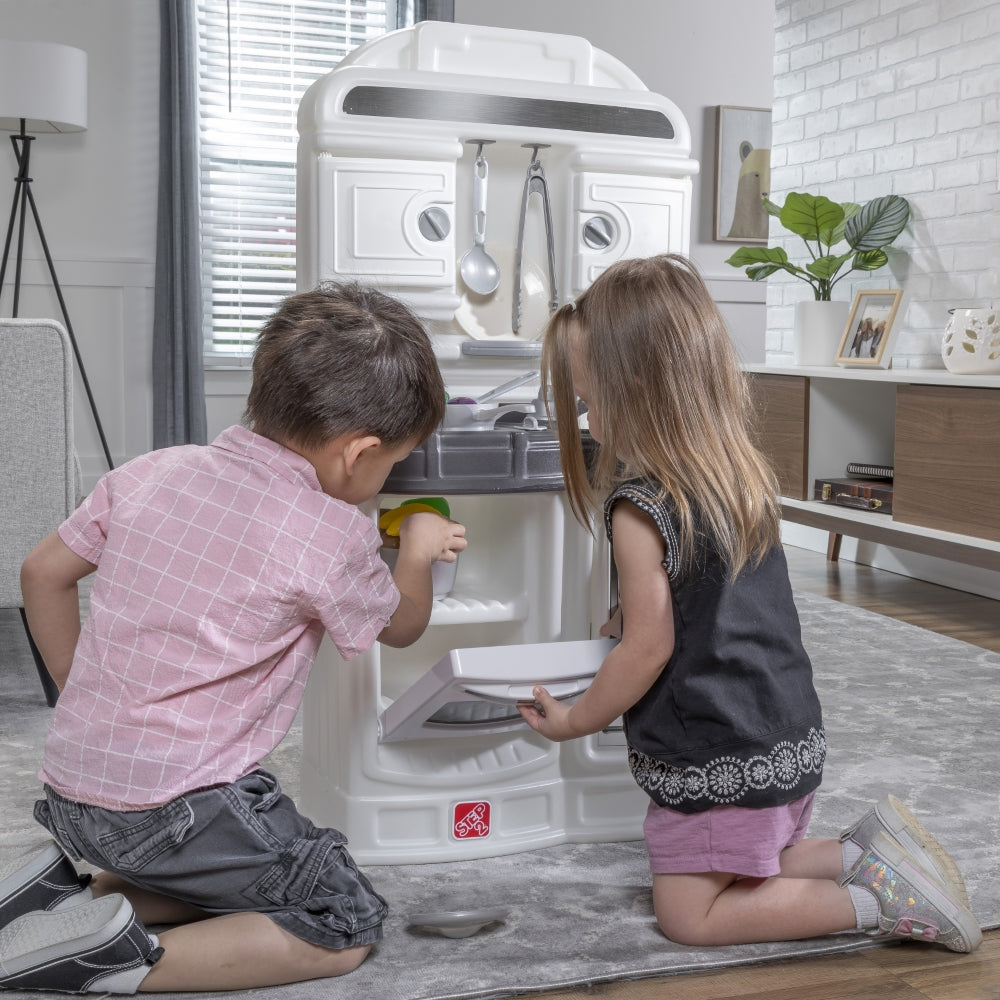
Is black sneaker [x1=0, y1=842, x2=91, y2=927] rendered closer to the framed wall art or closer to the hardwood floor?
the hardwood floor

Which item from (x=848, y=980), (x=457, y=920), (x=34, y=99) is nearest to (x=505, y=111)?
(x=457, y=920)

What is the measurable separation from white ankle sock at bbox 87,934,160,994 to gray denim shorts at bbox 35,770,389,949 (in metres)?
0.07

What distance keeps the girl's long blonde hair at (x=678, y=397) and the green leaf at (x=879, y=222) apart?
2319 mm

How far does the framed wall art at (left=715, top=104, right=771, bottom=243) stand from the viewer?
472 cm

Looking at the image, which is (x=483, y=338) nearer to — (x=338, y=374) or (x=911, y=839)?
(x=338, y=374)

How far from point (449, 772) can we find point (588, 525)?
0.34m

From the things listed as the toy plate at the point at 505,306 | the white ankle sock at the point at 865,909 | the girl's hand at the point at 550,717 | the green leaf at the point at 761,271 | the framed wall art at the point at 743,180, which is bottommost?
the white ankle sock at the point at 865,909

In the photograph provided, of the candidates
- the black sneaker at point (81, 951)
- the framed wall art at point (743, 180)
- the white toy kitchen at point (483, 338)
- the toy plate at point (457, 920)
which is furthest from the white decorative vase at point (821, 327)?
the black sneaker at point (81, 951)

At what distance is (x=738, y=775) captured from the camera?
3.83 feet

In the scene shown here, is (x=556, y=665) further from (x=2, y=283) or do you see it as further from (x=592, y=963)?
(x=2, y=283)

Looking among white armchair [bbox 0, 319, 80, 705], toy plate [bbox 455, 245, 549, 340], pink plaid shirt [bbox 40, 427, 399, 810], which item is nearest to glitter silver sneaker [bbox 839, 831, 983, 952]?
pink plaid shirt [bbox 40, 427, 399, 810]

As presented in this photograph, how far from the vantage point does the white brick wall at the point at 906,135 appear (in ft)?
10.1

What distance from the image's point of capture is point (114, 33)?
4.17 meters

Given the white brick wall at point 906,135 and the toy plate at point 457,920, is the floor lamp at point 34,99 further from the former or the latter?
the toy plate at point 457,920
